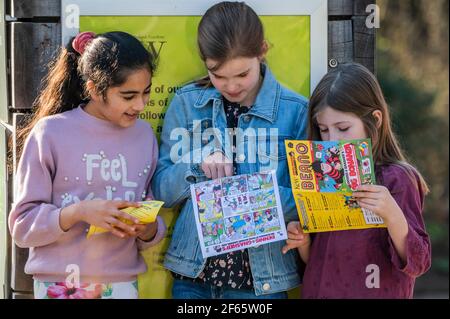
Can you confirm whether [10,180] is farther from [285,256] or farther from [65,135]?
[285,256]

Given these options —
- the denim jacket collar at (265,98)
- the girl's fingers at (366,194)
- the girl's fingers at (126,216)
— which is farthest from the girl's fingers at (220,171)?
the girl's fingers at (366,194)

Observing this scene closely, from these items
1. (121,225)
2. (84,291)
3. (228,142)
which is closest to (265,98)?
(228,142)

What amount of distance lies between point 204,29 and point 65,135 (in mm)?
606

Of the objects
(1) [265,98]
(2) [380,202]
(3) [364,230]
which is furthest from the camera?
(1) [265,98]

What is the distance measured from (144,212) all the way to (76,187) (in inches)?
11.1

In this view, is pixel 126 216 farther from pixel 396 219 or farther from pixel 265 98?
pixel 396 219

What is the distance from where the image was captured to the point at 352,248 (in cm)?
267

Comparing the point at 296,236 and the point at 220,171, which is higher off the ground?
the point at 220,171

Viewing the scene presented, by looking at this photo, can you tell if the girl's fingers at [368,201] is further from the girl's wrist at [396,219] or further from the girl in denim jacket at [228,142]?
the girl in denim jacket at [228,142]

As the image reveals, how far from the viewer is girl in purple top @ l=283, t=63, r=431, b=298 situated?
8.67ft

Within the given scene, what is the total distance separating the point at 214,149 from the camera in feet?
9.05

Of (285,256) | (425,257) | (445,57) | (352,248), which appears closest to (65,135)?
(285,256)

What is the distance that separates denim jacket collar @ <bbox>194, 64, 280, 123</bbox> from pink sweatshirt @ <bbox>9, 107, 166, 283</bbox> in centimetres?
27

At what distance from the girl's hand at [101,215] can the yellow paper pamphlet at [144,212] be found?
0.01 metres
